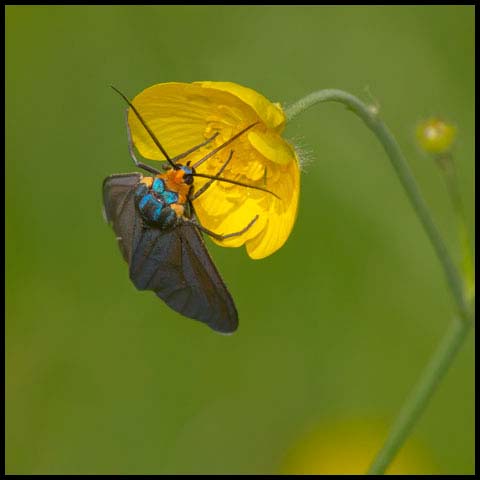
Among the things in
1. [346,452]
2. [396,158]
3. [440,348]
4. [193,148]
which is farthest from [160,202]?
[346,452]

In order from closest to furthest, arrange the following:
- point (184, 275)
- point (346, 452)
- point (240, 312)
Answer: point (184, 275)
point (240, 312)
point (346, 452)

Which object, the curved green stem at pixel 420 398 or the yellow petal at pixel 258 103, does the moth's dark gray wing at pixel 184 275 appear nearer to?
the yellow petal at pixel 258 103

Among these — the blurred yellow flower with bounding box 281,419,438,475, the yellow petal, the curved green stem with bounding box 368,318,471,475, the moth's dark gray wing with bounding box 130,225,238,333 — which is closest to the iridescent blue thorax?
the moth's dark gray wing with bounding box 130,225,238,333

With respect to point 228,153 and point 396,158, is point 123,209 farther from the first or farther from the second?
point 396,158

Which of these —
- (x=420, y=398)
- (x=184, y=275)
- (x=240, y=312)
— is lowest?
(x=420, y=398)

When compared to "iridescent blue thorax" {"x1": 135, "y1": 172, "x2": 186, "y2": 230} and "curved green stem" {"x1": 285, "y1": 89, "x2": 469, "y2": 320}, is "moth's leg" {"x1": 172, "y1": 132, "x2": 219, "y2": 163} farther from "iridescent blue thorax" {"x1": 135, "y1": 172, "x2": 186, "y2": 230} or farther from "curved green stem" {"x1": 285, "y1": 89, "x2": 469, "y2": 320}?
"curved green stem" {"x1": 285, "y1": 89, "x2": 469, "y2": 320}

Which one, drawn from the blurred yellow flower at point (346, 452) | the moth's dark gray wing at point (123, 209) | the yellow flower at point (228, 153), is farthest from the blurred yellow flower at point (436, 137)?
the blurred yellow flower at point (346, 452)
